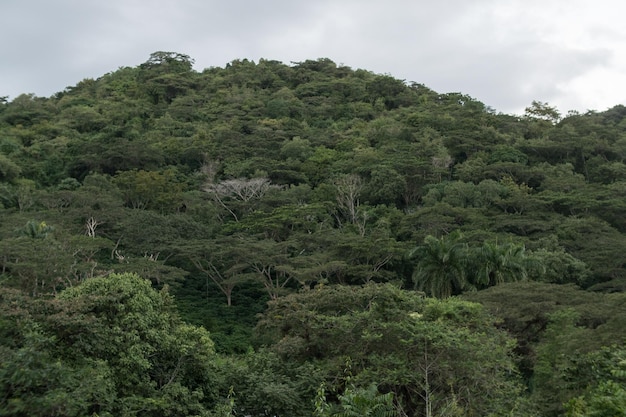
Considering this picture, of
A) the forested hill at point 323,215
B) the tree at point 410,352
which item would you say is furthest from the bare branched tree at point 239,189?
the tree at point 410,352

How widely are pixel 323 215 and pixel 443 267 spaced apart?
12.1 metres

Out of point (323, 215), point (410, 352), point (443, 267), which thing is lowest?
point (410, 352)

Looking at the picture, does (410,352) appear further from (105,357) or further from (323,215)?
(323,215)

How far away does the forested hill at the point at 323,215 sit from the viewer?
58.7ft

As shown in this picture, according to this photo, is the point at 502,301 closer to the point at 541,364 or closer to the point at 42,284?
the point at 541,364

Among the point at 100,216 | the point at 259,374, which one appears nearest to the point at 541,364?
the point at 259,374

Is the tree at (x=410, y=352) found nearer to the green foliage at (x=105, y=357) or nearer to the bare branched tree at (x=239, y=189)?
the green foliage at (x=105, y=357)

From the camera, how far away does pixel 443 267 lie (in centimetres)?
2598

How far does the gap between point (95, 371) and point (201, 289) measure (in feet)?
80.1

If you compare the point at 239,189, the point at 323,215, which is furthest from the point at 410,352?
the point at 239,189

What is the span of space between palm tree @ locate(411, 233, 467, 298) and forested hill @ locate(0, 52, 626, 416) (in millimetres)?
81

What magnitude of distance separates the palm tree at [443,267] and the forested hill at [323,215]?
0.27ft

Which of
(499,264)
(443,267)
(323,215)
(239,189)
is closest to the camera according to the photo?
(499,264)

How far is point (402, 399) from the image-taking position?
13.0 metres
